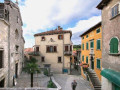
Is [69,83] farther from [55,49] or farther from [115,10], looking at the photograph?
[115,10]

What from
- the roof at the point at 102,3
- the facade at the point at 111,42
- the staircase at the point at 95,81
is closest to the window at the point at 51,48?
the staircase at the point at 95,81

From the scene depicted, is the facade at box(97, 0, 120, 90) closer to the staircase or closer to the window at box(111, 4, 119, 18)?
the window at box(111, 4, 119, 18)

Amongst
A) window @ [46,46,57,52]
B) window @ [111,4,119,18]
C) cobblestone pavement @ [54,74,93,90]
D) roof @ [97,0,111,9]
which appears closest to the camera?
window @ [111,4,119,18]

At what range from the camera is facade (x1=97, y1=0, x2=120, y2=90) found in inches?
257

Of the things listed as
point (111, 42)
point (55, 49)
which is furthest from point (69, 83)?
point (111, 42)

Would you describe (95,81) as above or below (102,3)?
below

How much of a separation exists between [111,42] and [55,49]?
51.4 feet

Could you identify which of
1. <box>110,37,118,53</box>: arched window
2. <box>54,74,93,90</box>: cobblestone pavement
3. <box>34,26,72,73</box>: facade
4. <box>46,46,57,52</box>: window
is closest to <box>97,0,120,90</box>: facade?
<box>110,37,118,53</box>: arched window

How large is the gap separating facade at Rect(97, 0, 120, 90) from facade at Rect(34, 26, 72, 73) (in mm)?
12526

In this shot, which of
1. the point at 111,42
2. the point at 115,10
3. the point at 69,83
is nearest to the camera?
the point at 115,10

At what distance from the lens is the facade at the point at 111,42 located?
21.4ft

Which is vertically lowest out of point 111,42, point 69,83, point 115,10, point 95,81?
point 69,83

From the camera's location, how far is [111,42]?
289 inches

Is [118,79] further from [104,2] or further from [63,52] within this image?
[63,52]
